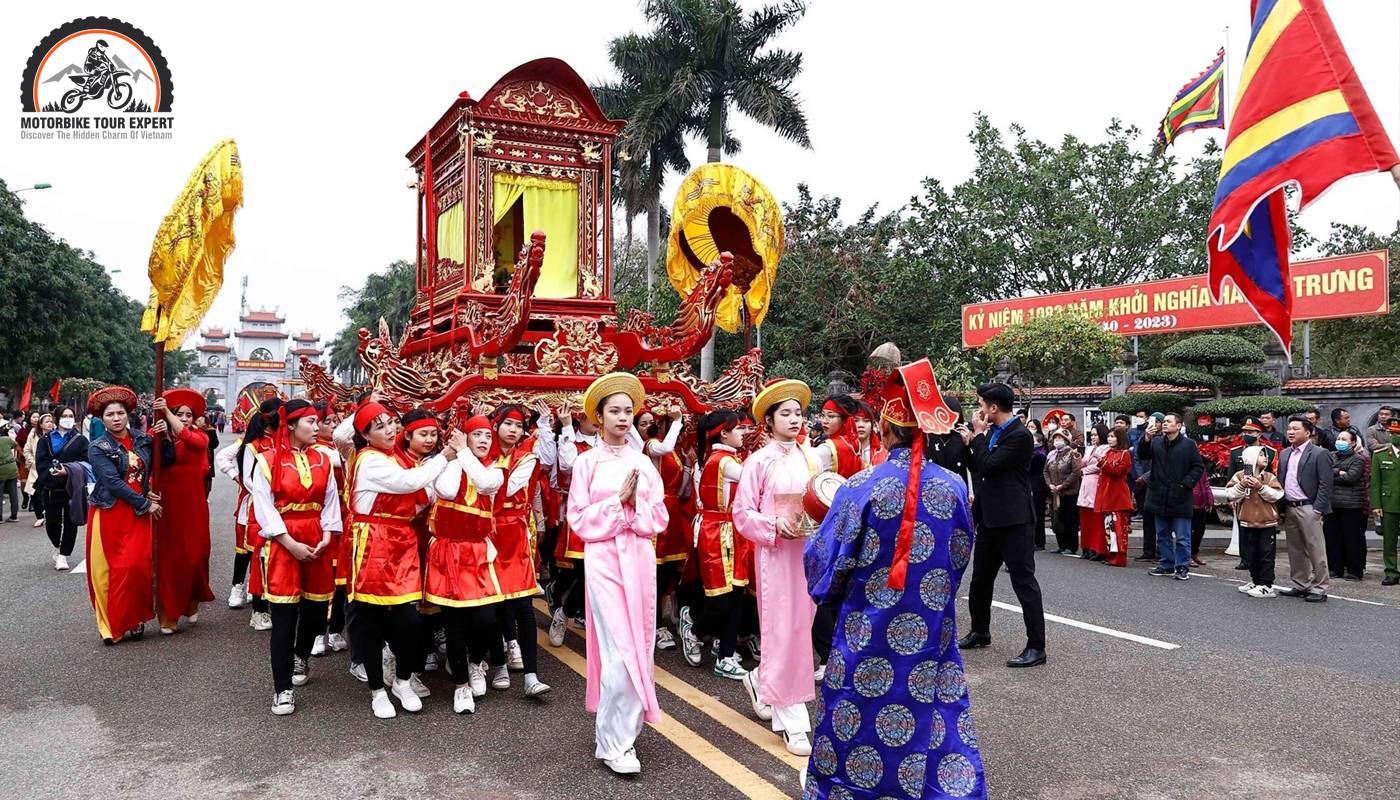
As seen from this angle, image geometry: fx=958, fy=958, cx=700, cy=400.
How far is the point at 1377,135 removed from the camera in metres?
3.45

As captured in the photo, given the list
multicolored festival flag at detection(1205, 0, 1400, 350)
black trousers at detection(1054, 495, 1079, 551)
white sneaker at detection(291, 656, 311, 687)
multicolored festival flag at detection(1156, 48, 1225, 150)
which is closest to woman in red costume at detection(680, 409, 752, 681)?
white sneaker at detection(291, 656, 311, 687)

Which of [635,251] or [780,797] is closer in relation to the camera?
[780,797]

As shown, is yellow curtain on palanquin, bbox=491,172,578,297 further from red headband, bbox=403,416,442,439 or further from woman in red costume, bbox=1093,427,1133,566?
woman in red costume, bbox=1093,427,1133,566

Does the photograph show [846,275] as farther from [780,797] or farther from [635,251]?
[780,797]

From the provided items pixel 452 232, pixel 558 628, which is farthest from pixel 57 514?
pixel 558 628

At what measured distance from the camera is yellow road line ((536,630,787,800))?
12.3 ft

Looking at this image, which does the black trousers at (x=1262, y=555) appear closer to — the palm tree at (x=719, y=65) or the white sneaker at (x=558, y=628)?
the white sneaker at (x=558, y=628)

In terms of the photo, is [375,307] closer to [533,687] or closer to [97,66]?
[97,66]

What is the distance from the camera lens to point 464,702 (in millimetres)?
4793

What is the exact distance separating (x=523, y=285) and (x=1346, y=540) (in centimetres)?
851

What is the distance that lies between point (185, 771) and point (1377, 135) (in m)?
5.23

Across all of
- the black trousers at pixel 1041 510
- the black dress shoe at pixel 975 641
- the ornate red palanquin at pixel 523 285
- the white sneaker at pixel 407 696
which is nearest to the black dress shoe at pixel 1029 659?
the black dress shoe at pixel 975 641

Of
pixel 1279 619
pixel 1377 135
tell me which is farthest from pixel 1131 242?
pixel 1377 135

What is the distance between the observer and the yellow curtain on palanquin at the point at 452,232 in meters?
8.59
